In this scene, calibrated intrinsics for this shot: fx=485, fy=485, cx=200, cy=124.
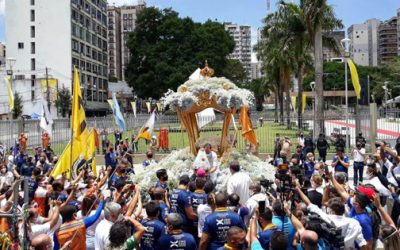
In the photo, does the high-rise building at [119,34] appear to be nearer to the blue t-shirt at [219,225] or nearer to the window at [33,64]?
the window at [33,64]

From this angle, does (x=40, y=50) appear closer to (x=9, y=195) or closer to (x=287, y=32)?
(x=287, y=32)

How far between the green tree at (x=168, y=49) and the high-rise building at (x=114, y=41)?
7637cm

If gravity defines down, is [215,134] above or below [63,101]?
below

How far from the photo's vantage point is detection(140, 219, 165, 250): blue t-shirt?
19.6ft

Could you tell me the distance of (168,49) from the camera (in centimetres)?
6200

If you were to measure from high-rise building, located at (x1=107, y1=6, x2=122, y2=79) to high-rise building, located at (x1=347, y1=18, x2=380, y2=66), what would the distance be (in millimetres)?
86749

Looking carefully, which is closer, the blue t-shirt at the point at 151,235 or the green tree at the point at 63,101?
the blue t-shirt at the point at 151,235

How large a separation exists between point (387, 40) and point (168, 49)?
136 meters

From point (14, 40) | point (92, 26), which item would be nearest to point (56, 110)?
point (14, 40)

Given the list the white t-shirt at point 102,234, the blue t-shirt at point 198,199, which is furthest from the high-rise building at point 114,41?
the white t-shirt at point 102,234

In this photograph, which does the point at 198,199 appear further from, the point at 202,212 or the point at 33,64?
the point at 33,64

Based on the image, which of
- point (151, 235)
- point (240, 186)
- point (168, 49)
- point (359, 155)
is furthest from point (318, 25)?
point (168, 49)

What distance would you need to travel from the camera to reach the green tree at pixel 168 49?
60.1m

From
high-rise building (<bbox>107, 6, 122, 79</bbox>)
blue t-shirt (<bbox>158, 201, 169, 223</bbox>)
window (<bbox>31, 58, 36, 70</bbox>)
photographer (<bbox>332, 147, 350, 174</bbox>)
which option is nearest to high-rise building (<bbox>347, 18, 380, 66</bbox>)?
high-rise building (<bbox>107, 6, 122, 79</bbox>)
